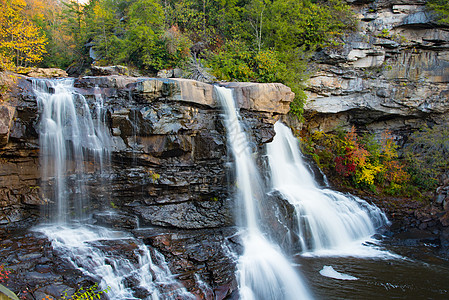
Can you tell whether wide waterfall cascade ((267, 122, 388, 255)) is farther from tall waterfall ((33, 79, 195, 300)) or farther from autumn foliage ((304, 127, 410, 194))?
tall waterfall ((33, 79, 195, 300))

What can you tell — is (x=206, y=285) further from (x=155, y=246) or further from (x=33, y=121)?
(x=33, y=121)

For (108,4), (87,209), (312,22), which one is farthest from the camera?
(108,4)

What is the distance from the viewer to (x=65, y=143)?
27.4ft

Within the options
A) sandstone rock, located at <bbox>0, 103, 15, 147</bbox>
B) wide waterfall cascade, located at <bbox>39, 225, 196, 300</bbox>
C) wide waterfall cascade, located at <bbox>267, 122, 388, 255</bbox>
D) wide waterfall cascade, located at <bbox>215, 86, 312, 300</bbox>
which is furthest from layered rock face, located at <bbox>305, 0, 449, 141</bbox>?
sandstone rock, located at <bbox>0, 103, 15, 147</bbox>

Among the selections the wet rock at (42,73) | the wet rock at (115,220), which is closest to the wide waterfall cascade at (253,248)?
the wet rock at (115,220)

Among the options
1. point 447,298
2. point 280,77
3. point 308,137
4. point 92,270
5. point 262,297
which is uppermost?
point 280,77

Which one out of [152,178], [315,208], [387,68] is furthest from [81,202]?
[387,68]

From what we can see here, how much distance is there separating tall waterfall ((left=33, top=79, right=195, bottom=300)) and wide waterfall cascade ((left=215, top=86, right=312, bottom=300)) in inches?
75.3

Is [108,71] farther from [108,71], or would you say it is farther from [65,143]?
[65,143]

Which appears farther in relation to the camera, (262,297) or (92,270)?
(262,297)

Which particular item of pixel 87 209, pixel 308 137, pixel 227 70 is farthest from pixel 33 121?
pixel 308 137

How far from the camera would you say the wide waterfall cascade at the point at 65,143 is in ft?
26.8

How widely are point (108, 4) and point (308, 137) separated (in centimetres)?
1679

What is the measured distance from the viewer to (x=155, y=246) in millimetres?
7840
